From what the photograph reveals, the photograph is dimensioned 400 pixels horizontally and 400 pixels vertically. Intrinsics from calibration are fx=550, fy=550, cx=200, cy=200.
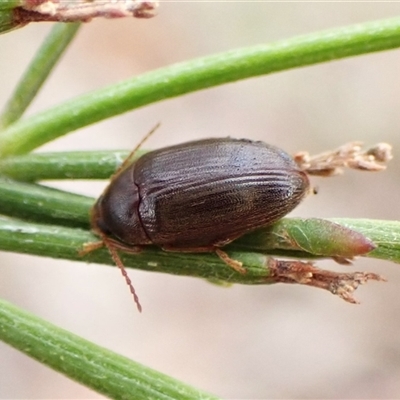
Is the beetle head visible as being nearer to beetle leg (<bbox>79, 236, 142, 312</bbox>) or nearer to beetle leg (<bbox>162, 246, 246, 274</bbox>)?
beetle leg (<bbox>79, 236, 142, 312</bbox>)

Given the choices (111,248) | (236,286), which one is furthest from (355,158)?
(236,286)

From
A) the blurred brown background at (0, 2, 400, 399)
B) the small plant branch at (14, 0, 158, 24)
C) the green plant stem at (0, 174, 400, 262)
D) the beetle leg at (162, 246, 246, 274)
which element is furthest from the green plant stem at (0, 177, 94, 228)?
the blurred brown background at (0, 2, 400, 399)

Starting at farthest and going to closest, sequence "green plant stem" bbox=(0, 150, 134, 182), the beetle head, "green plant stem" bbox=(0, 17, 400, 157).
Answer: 1. the beetle head
2. "green plant stem" bbox=(0, 150, 134, 182)
3. "green plant stem" bbox=(0, 17, 400, 157)

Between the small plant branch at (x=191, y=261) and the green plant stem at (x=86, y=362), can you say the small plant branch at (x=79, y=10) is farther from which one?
the green plant stem at (x=86, y=362)

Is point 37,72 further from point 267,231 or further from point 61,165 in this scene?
point 267,231

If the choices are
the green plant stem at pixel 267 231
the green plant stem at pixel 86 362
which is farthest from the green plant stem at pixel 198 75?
the green plant stem at pixel 86 362

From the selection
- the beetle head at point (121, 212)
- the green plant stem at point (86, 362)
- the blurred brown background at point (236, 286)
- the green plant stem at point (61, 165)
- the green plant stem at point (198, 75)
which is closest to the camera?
the green plant stem at point (86, 362)
